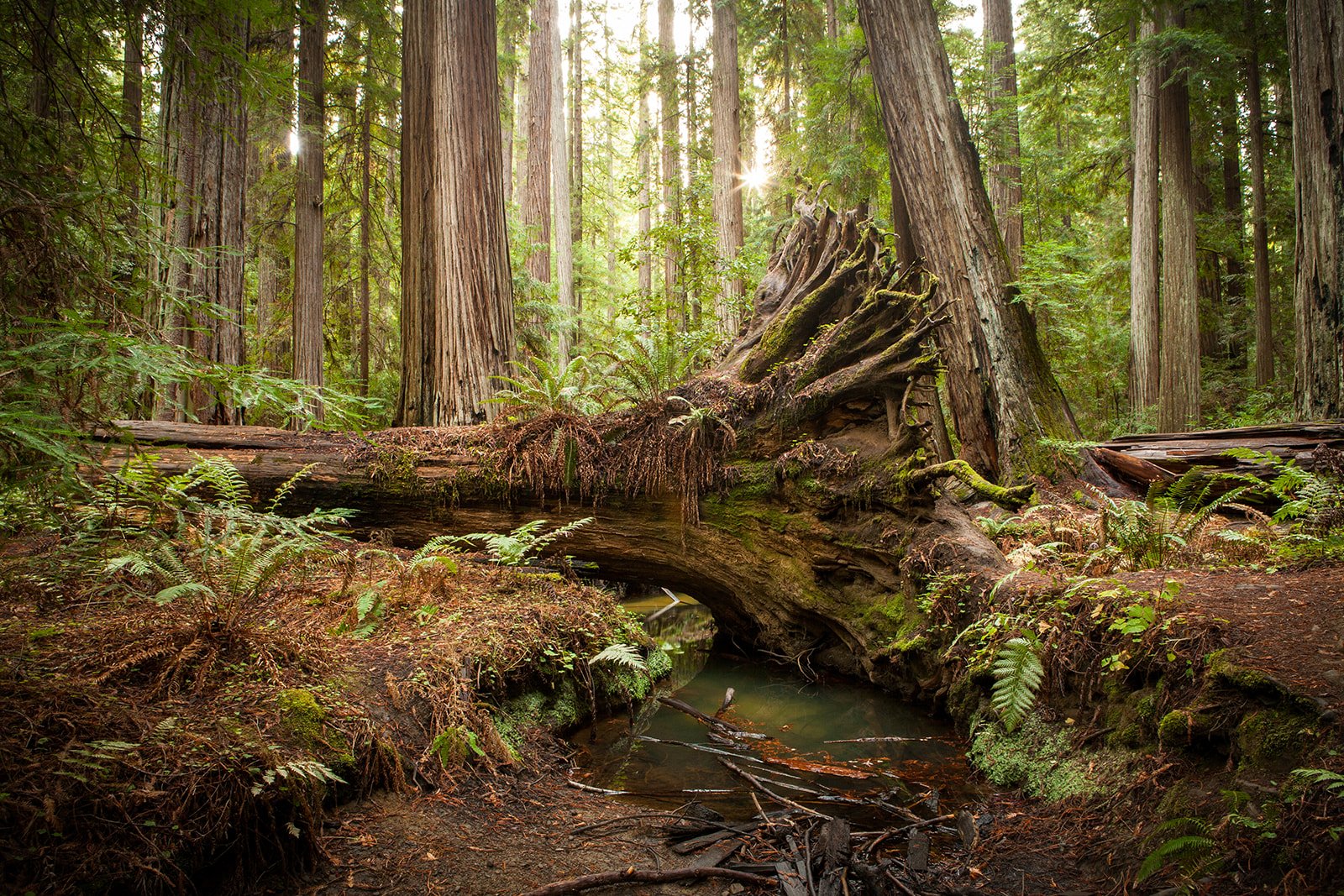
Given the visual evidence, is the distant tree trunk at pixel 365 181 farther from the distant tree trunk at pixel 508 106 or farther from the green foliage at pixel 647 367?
the green foliage at pixel 647 367

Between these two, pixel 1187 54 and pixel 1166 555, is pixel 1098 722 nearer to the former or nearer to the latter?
pixel 1166 555

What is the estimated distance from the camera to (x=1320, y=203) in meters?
6.04

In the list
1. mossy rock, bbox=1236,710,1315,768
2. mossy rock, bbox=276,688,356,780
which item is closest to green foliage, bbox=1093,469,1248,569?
mossy rock, bbox=1236,710,1315,768

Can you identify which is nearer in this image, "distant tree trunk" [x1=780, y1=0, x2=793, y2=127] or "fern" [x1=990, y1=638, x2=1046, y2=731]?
"fern" [x1=990, y1=638, x2=1046, y2=731]

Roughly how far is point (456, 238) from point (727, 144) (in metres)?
9.18

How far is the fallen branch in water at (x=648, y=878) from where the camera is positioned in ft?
7.89

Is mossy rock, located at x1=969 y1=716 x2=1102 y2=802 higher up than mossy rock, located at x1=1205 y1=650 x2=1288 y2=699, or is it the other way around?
mossy rock, located at x1=1205 y1=650 x2=1288 y2=699

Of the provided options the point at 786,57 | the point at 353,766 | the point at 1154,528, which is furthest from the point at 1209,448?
the point at 786,57

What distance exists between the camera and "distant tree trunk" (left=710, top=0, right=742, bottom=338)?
1379 cm

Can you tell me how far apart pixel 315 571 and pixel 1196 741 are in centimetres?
521

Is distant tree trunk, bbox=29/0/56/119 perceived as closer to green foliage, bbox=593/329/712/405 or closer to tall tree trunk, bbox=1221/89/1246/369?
green foliage, bbox=593/329/712/405

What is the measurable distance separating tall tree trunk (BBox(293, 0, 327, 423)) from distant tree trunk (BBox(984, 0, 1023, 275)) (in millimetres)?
11306

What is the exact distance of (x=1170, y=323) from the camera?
1191 centimetres

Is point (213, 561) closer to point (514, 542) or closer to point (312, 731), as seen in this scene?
point (312, 731)
